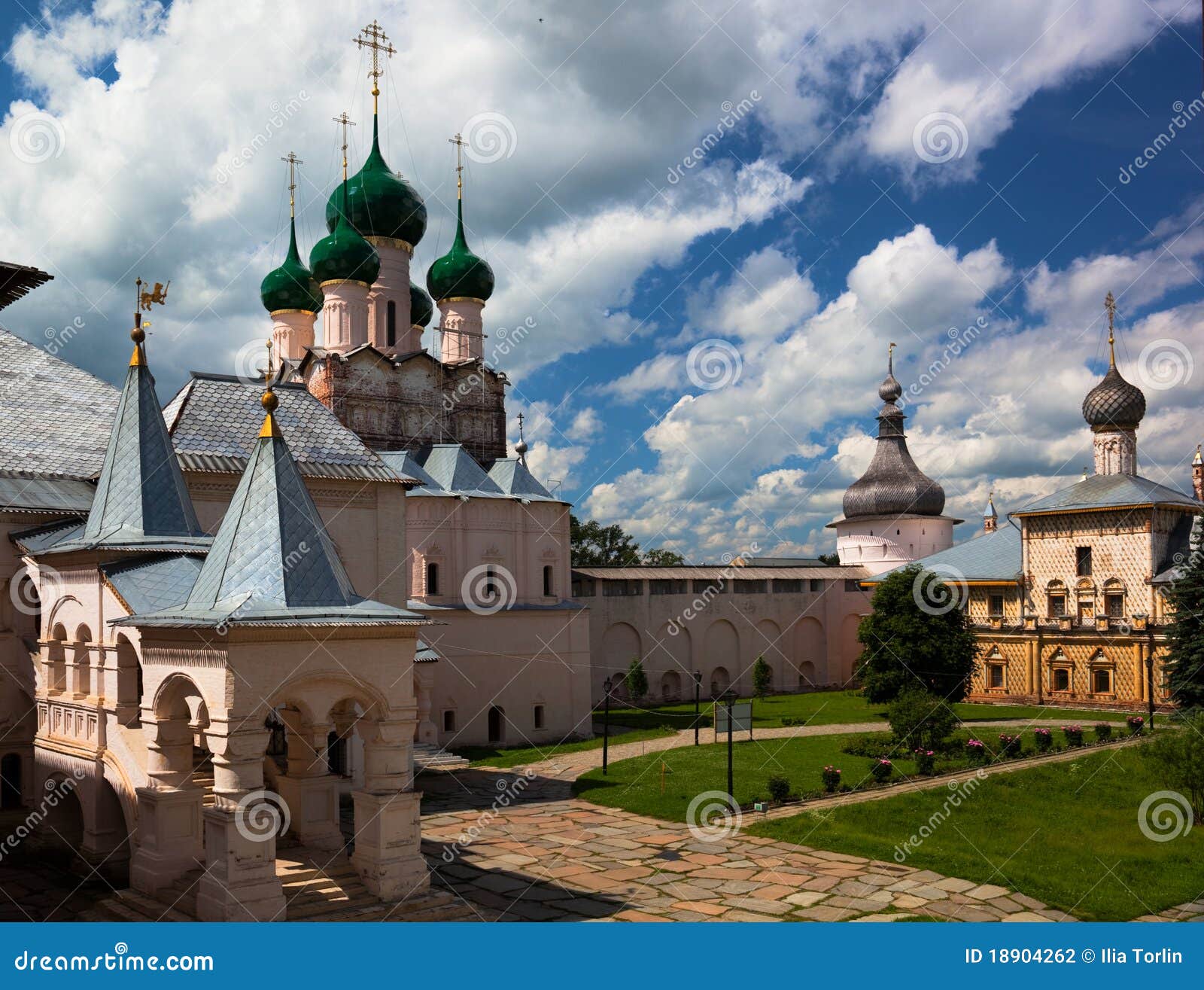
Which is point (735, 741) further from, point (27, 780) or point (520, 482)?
point (27, 780)

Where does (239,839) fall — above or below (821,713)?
above

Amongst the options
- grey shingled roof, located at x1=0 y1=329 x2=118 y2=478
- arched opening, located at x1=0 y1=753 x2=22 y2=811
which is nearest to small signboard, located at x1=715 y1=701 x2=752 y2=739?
arched opening, located at x1=0 y1=753 x2=22 y2=811

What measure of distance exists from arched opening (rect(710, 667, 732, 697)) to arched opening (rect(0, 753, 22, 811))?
2393 cm

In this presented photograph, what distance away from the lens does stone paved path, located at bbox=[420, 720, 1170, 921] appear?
11055mm

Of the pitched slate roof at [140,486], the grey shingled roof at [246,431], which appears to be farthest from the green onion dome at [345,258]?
the pitched slate roof at [140,486]

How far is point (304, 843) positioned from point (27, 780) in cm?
488

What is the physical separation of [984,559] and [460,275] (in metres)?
19.3

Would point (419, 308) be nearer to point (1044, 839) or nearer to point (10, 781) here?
→ point (10, 781)

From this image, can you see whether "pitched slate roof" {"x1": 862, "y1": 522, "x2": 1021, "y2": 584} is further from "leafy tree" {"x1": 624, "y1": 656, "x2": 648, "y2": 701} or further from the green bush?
the green bush

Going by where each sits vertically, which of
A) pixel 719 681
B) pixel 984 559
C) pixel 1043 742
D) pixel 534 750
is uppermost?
pixel 984 559

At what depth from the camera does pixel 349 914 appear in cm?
950

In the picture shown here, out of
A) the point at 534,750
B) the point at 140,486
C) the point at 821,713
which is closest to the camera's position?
the point at 140,486

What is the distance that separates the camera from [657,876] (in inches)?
494

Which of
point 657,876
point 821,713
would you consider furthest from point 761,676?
point 657,876
